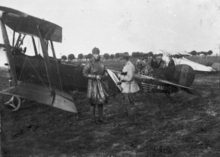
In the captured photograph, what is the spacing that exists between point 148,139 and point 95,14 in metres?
8.73

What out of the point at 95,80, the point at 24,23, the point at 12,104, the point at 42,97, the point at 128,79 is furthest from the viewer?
the point at 24,23

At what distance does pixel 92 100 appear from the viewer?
16.2ft

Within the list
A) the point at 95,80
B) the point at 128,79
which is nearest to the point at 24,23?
the point at 95,80

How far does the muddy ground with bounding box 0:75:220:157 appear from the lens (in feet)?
11.6

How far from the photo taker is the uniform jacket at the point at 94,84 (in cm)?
493

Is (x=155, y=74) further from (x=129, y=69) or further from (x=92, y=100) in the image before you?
(x=92, y=100)

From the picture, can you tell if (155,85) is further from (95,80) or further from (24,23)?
(24,23)

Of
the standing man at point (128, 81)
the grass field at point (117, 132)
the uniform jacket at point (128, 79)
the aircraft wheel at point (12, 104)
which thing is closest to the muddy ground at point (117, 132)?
the grass field at point (117, 132)

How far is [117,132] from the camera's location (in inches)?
179

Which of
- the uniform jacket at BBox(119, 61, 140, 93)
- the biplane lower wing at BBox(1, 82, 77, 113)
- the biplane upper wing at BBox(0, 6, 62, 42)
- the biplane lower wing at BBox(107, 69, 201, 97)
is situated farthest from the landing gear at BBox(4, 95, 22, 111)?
the biplane lower wing at BBox(107, 69, 201, 97)

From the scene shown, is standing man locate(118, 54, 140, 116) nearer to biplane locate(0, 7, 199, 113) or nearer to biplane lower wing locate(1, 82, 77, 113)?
biplane locate(0, 7, 199, 113)

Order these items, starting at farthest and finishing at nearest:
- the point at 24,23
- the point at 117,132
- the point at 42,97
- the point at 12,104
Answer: the point at 24,23
the point at 12,104
the point at 42,97
the point at 117,132

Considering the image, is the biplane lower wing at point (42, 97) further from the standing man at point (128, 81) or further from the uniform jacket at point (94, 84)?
the standing man at point (128, 81)

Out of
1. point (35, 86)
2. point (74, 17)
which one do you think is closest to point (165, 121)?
point (35, 86)
